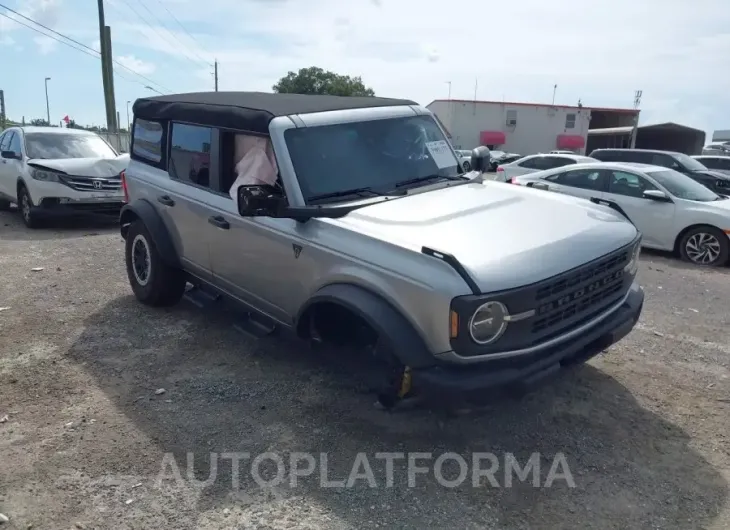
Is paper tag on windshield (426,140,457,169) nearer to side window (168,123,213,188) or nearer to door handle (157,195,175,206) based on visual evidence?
side window (168,123,213,188)

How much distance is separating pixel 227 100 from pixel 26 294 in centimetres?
334

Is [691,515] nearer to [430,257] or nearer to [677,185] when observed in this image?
[430,257]

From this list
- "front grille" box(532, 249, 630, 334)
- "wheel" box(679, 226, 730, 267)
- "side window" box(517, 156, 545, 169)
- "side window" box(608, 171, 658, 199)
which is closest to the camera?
"front grille" box(532, 249, 630, 334)

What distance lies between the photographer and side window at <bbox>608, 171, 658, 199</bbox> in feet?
31.2

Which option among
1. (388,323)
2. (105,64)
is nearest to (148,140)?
(388,323)

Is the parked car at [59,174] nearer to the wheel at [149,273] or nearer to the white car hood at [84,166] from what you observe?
the white car hood at [84,166]

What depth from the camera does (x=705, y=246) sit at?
8.86 metres

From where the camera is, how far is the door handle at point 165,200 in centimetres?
527

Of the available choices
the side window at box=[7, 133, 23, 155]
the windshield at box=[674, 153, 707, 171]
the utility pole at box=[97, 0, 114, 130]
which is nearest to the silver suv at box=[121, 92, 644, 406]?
the side window at box=[7, 133, 23, 155]

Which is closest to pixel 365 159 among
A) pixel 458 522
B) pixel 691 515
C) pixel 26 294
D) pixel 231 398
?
pixel 231 398

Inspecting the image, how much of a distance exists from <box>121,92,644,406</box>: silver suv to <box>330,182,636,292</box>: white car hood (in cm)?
1

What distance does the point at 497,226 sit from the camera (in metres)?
3.65

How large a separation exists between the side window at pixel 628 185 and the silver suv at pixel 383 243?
5251mm

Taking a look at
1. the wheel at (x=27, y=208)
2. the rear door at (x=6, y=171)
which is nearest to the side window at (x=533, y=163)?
the wheel at (x=27, y=208)
